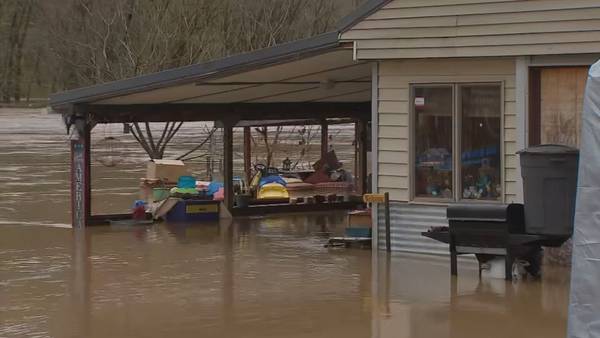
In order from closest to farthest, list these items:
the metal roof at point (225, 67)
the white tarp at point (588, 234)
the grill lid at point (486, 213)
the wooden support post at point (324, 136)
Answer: the white tarp at point (588, 234)
the grill lid at point (486, 213)
the metal roof at point (225, 67)
the wooden support post at point (324, 136)

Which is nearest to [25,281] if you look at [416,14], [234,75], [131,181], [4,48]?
[234,75]

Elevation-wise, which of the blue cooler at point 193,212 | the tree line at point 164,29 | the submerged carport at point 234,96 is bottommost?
the blue cooler at point 193,212

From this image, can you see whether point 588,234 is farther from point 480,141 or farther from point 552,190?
point 480,141

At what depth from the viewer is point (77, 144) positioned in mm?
19406

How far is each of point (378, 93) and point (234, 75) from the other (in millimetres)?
2215

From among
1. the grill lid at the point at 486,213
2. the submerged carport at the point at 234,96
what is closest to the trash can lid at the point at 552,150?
the grill lid at the point at 486,213

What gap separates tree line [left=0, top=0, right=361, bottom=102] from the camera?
3544cm

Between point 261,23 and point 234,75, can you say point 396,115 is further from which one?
point 261,23

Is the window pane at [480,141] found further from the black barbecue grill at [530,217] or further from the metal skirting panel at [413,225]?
the black barbecue grill at [530,217]

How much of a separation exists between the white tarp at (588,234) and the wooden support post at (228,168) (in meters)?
13.9

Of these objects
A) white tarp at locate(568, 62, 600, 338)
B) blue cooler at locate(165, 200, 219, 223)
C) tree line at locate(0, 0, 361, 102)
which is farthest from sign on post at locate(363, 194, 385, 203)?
tree line at locate(0, 0, 361, 102)

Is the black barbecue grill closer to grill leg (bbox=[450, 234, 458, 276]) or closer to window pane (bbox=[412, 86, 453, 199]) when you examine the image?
grill leg (bbox=[450, 234, 458, 276])

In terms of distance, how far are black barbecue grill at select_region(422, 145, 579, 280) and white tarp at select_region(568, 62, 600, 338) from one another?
5.24 metres

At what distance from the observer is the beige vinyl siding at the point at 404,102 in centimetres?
1469
